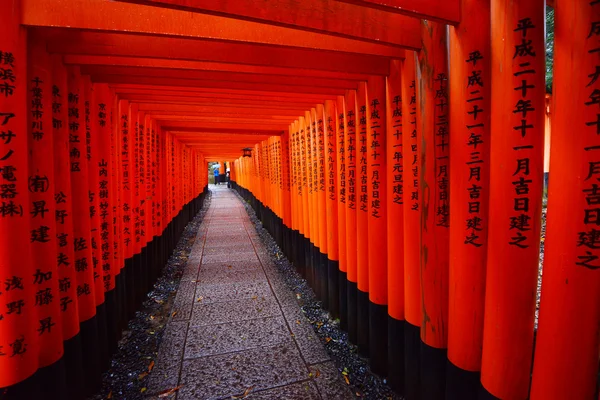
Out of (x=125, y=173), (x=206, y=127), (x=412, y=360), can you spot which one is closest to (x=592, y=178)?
(x=412, y=360)

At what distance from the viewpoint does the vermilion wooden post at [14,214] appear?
215 centimetres

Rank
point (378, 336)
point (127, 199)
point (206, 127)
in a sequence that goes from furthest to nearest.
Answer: point (206, 127)
point (127, 199)
point (378, 336)

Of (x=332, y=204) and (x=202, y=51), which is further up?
(x=202, y=51)

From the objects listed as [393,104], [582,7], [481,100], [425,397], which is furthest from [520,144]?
[425,397]

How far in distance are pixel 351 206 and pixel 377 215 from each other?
0.71m

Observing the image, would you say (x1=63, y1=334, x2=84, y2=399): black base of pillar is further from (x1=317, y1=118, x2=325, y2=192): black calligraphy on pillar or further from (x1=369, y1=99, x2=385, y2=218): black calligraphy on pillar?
(x1=317, y1=118, x2=325, y2=192): black calligraphy on pillar

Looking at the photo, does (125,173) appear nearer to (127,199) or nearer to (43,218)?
(127,199)

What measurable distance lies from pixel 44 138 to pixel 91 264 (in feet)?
4.85

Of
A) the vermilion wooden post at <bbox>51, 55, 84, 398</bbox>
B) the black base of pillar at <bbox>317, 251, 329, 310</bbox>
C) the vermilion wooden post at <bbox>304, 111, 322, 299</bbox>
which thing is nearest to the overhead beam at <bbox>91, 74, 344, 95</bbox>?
the vermilion wooden post at <bbox>51, 55, 84, 398</bbox>

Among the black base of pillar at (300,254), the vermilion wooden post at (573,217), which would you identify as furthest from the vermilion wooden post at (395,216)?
the black base of pillar at (300,254)

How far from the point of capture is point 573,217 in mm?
1586

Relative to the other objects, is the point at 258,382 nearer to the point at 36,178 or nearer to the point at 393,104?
the point at 36,178

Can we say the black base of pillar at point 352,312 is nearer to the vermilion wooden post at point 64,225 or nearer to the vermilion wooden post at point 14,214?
the vermilion wooden post at point 64,225

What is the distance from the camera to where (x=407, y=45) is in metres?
2.52
